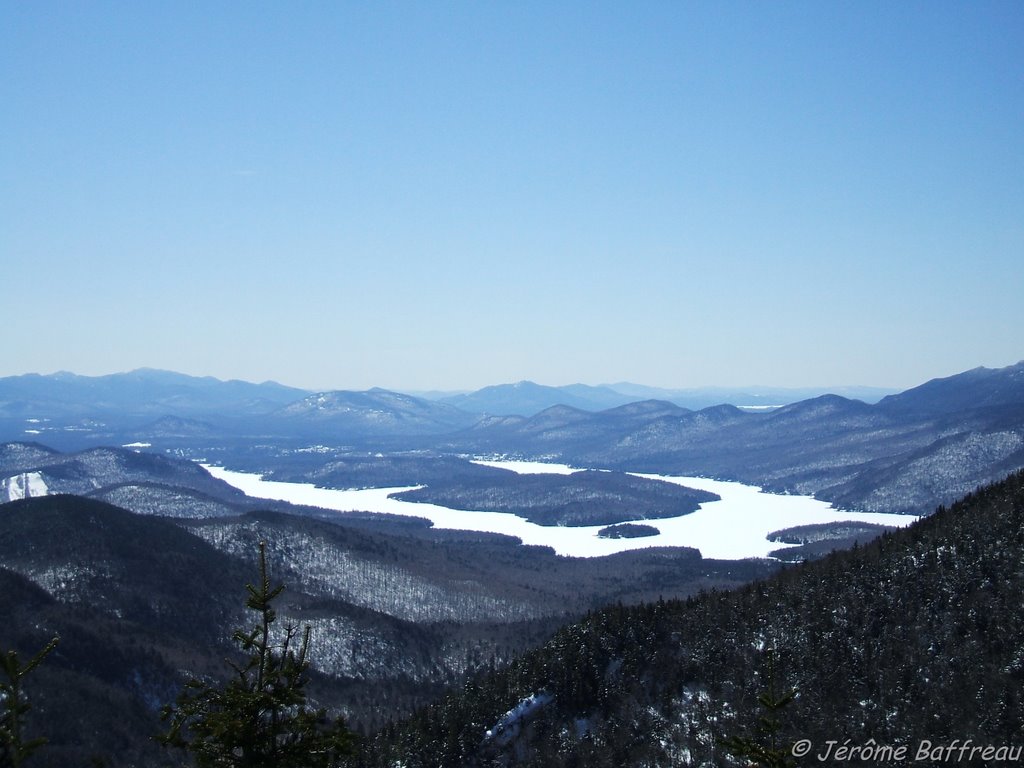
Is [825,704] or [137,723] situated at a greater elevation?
[825,704]

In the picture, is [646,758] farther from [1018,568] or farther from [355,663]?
[355,663]

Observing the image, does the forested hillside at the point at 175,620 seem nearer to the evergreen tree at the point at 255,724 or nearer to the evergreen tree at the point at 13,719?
the evergreen tree at the point at 255,724

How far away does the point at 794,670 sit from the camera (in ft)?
272

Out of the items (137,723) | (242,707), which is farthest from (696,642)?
(242,707)

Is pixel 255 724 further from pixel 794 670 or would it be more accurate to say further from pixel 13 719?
pixel 794 670

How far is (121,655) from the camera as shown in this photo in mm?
121438

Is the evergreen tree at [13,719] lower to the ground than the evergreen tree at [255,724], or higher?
higher

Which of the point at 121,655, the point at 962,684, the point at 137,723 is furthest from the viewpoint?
the point at 121,655

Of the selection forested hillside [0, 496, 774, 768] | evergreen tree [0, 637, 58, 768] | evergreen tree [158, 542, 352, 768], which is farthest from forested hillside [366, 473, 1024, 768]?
evergreen tree [0, 637, 58, 768]

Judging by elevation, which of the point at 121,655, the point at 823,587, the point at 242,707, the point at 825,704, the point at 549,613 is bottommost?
the point at 549,613

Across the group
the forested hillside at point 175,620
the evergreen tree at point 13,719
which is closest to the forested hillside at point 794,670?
the forested hillside at point 175,620

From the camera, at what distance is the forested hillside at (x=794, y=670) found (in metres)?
73.7

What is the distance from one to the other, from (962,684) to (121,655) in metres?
108

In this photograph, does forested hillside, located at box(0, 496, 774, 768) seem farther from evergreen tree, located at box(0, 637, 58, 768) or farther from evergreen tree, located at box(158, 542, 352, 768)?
evergreen tree, located at box(0, 637, 58, 768)
